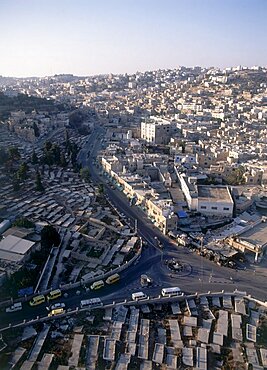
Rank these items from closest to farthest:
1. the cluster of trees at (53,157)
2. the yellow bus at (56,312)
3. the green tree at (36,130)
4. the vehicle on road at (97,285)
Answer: the yellow bus at (56,312), the vehicle on road at (97,285), the cluster of trees at (53,157), the green tree at (36,130)

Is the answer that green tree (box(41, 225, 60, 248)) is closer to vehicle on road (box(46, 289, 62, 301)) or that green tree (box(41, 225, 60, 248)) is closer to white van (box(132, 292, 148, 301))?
vehicle on road (box(46, 289, 62, 301))

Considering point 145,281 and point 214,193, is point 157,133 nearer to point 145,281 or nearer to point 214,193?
point 214,193

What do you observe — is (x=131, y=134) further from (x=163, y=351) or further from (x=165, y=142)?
(x=163, y=351)

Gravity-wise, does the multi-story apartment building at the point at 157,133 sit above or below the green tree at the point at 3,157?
below

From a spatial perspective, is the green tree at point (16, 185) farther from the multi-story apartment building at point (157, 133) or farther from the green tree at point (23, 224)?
the multi-story apartment building at point (157, 133)

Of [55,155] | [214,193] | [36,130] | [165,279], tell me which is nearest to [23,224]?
[165,279]

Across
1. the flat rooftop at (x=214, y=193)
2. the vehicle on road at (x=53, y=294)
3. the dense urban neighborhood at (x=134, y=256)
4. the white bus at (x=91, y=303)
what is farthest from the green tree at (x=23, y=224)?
the flat rooftop at (x=214, y=193)

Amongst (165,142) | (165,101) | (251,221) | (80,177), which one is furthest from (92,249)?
(165,101)
